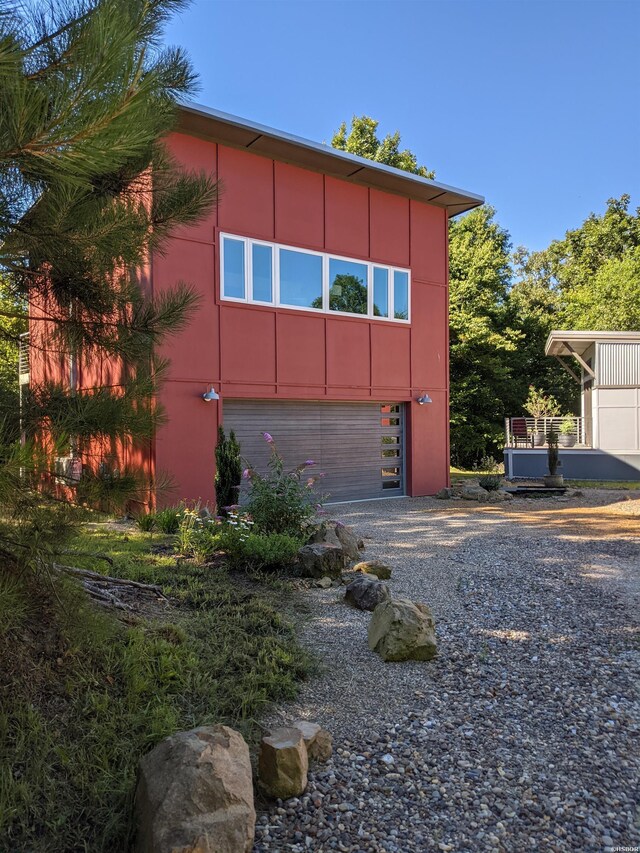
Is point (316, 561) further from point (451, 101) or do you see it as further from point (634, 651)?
point (451, 101)

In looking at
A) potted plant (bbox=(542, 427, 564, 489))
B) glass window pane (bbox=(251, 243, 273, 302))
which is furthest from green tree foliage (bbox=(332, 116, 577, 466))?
glass window pane (bbox=(251, 243, 273, 302))

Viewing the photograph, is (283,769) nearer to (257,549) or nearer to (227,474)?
(257,549)

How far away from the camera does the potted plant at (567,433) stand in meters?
18.2

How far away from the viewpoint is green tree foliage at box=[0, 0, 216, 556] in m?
1.79

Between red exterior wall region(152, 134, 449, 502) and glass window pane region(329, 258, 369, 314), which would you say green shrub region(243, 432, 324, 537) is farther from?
glass window pane region(329, 258, 369, 314)

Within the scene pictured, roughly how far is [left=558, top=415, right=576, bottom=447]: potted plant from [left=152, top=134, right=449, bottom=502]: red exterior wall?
6.14m

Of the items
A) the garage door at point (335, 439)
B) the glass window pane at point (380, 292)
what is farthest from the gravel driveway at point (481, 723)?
the glass window pane at point (380, 292)

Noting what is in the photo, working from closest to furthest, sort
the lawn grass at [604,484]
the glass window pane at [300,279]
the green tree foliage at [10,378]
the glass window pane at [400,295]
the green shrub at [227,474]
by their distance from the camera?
1. the green tree foliage at [10,378]
2. the green shrub at [227,474]
3. the glass window pane at [300,279]
4. the glass window pane at [400,295]
5. the lawn grass at [604,484]

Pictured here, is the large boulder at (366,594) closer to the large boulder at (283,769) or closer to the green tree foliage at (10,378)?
the large boulder at (283,769)

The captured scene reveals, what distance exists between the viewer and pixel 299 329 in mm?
11484

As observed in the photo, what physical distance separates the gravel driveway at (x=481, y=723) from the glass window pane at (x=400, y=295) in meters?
8.14

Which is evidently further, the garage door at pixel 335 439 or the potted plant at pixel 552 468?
the potted plant at pixel 552 468

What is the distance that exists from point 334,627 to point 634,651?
208cm

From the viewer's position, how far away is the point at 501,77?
14641 millimetres
